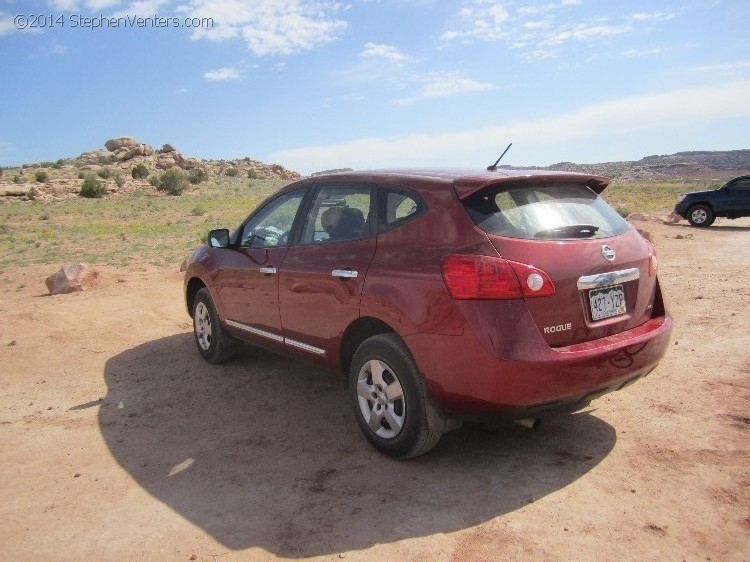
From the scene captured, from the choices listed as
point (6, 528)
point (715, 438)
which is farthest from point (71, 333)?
point (715, 438)

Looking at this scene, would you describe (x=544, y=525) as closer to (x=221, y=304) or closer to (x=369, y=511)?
(x=369, y=511)

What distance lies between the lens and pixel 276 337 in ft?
16.2

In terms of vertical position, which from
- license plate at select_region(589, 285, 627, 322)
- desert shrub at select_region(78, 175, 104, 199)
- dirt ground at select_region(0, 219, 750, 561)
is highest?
desert shrub at select_region(78, 175, 104, 199)

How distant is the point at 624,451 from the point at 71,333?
20.2 ft

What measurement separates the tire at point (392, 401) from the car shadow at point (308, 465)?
Result: 162mm

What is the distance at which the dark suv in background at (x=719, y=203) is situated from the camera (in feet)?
62.4

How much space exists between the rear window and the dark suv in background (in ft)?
57.5

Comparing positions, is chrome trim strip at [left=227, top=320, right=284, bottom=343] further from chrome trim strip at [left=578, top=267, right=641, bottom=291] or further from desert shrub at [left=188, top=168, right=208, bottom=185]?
desert shrub at [left=188, top=168, right=208, bottom=185]

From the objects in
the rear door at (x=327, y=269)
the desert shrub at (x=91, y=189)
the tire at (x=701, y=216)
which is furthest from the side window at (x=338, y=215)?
the desert shrub at (x=91, y=189)

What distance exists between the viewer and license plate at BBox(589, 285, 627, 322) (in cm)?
353

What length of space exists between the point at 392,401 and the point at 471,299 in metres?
0.89

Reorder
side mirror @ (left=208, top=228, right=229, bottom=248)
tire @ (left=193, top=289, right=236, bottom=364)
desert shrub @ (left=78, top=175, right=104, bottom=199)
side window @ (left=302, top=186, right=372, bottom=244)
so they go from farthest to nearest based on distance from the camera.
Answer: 1. desert shrub @ (left=78, top=175, right=104, bottom=199)
2. tire @ (left=193, top=289, right=236, bottom=364)
3. side mirror @ (left=208, top=228, right=229, bottom=248)
4. side window @ (left=302, top=186, right=372, bottom=244)

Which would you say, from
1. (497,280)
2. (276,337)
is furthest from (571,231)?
(276,337)

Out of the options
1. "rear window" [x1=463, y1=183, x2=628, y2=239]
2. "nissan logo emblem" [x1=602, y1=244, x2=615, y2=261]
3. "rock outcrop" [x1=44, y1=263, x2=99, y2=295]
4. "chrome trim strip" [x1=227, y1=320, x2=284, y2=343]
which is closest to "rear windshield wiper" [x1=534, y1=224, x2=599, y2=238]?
"rear window" [x1=463, y1=183, x2=628, y2=239]
